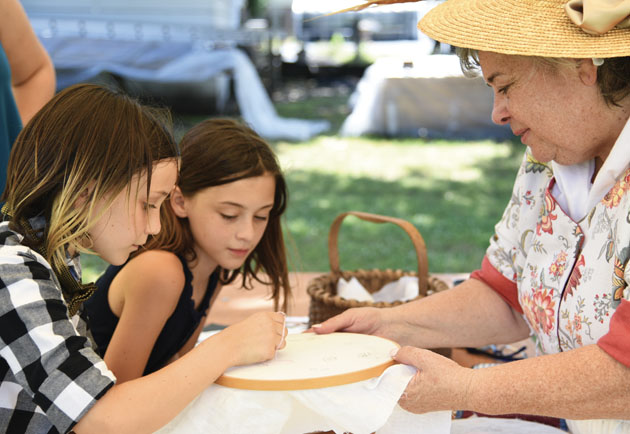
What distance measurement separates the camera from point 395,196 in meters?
6.22

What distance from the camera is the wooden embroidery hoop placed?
1.25 m

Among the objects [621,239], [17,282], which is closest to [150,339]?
[17,282]

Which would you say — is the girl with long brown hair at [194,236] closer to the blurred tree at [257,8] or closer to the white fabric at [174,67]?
the white fabric at [174,67]

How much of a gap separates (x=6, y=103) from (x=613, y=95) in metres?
1.61

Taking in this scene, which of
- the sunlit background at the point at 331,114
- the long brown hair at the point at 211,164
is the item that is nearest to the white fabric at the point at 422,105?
the sunlit background at the point at 331,114

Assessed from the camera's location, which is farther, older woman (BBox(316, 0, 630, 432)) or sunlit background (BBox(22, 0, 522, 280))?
sunlit background (BBox(22, 0, 522, 280))

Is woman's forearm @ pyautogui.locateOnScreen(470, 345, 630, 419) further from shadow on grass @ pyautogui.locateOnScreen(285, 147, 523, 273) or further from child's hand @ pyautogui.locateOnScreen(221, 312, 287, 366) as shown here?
shadow on grass @ pyautogui.locateOnScreen(285, 147, 523, 273)

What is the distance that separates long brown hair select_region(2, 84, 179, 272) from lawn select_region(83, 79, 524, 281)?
7.06 ft

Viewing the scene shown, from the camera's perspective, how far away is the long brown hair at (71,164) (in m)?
1.25

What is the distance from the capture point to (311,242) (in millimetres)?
5105

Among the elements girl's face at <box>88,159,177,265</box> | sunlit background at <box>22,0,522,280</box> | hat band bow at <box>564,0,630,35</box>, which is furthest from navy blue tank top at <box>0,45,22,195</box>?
hat band bow at <box>564,0,630,35</box>

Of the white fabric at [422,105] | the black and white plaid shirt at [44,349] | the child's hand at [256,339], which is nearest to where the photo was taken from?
the black and white plaid shirt at [44,349]

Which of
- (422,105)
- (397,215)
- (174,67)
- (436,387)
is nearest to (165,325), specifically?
(436,387)

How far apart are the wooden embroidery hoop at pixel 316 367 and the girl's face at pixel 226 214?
0.50 m
